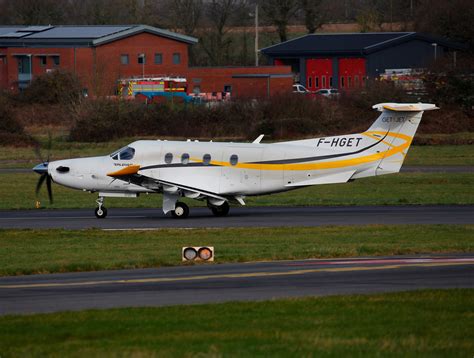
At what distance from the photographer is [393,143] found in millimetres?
31406

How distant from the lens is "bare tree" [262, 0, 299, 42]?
110 meters

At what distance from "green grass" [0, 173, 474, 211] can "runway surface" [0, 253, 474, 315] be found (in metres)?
14.6

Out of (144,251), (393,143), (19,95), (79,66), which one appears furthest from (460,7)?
(144,251)

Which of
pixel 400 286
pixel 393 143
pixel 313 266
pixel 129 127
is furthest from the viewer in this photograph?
pixel 129 127

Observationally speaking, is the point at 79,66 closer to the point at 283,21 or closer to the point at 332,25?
the point at 283,21

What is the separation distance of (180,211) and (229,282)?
13230 mm

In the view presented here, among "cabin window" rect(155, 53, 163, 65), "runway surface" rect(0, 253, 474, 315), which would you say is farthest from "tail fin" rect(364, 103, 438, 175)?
Result: "cabin window" rect(155, 53, 163, 65)

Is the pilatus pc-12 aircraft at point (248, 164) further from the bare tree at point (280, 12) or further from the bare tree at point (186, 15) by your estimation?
the bare tree at point (186, 15)

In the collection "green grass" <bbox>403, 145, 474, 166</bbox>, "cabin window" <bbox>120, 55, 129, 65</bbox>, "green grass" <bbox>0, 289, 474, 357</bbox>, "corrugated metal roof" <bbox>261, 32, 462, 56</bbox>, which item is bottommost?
"green grass" <bbox>0, 289, 474, 357</bbox>

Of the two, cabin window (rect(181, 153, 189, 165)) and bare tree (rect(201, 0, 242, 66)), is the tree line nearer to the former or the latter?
bare tree (rect(201, 0, 242, 66))

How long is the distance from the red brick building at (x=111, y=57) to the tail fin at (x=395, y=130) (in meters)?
56.8

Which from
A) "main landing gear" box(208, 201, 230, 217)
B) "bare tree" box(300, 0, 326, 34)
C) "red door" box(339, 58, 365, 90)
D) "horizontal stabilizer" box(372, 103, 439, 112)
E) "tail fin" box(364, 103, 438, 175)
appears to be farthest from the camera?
"bare tree" box(300, 0, 326, 34)

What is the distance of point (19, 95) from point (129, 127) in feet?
65.2

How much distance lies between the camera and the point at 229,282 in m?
19.1
